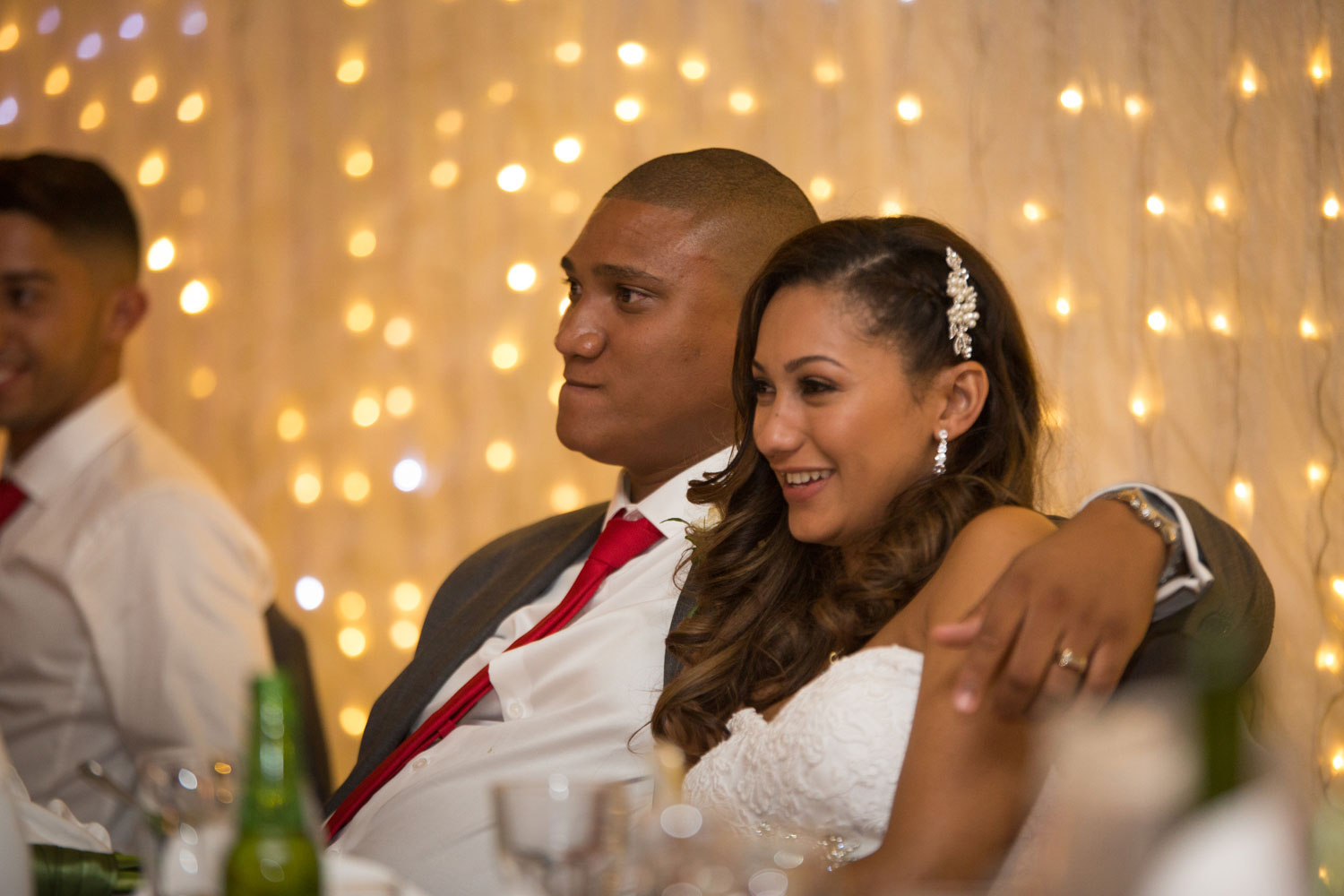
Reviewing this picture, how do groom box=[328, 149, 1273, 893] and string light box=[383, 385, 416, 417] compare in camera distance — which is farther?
string light box=[383, 385, 416, 417]

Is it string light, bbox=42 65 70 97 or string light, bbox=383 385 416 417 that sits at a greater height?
string light, bbox=42 65 70 97

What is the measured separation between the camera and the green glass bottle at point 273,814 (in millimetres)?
618

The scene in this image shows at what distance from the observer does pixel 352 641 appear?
321 centimetres

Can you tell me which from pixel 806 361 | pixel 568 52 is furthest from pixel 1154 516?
pixel 568 52

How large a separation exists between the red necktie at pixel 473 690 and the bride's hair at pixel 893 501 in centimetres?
23

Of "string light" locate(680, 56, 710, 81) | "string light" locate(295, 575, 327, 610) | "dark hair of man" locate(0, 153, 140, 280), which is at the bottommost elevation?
"string light" locate(295, 575, 327, 610)

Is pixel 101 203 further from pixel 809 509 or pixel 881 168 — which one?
pixel 809 509

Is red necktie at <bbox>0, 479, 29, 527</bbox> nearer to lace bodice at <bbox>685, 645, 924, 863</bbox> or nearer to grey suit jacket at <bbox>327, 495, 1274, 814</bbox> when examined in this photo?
grey suit jacket at <bbox>327, 495, 1274, 814</bbox>

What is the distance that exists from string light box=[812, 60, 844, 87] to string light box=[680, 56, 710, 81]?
274mm

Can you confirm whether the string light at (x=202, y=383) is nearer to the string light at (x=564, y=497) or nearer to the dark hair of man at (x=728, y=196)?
the string light at (x=564, y=497)

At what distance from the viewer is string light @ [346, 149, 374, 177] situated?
3.27 metres

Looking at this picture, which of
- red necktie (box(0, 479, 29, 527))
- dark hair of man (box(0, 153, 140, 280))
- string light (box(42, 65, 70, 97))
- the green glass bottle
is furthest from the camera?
string light (box(42, 65, 70, 97))

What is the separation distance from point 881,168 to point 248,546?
172cm

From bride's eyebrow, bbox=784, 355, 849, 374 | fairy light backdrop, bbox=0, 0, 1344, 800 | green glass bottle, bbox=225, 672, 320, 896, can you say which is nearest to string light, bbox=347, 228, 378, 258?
fairy light backdrop, bbox=0, 0, 1344, 800
